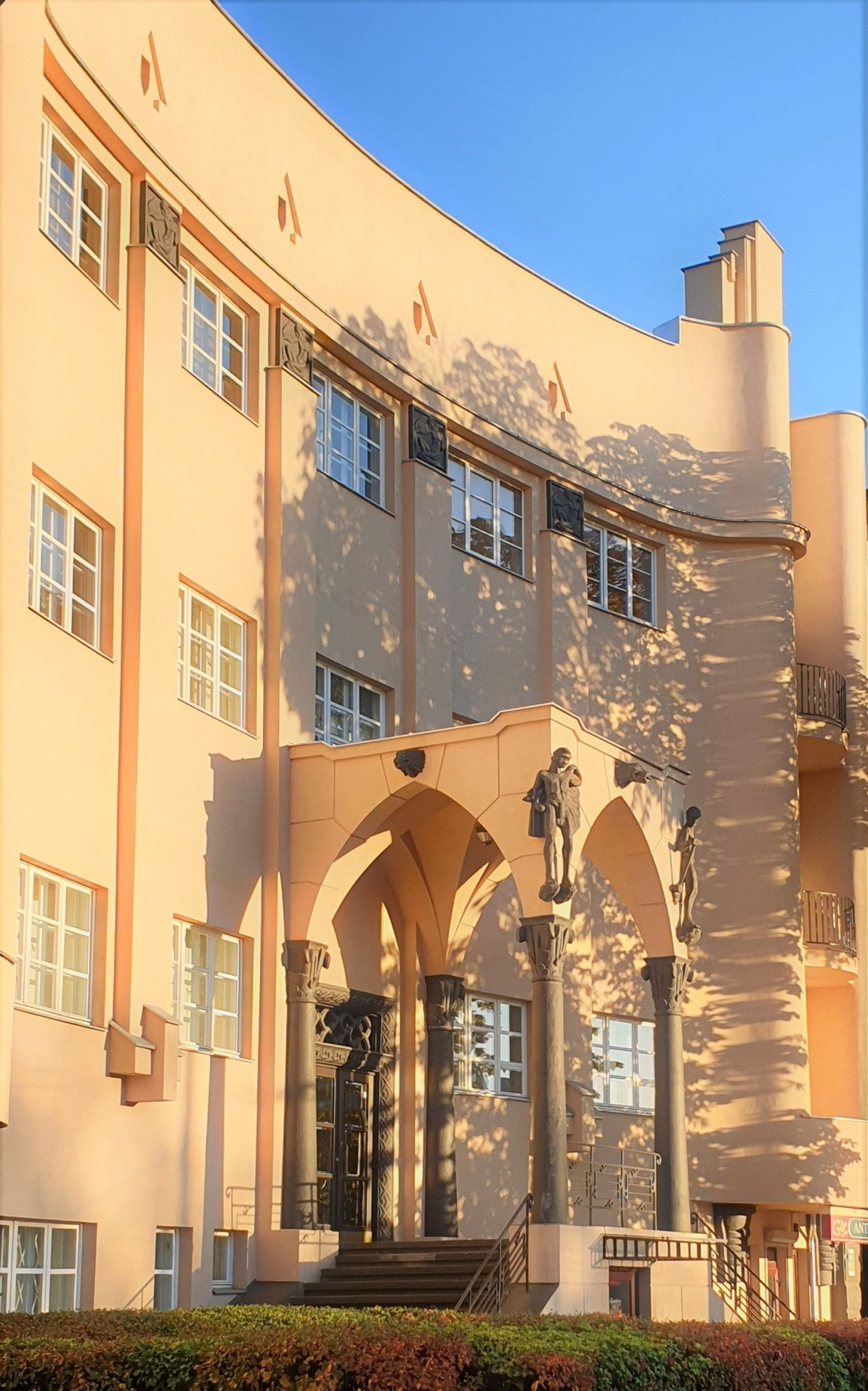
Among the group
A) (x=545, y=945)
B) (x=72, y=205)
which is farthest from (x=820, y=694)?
(x=72, y=205)

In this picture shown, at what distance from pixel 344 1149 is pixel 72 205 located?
10923 millimetres

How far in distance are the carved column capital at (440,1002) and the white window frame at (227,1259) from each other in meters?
4.42

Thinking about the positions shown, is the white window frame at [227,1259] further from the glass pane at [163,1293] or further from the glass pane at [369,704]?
the glass pane at [369,704]

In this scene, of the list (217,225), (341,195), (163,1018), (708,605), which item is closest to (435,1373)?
(163,1018)

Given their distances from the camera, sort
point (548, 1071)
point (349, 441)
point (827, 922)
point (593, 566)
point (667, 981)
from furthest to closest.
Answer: point (827, 922)
point (593, 566)
point (349, 441)
point (667, 981)
point (548, 1071)

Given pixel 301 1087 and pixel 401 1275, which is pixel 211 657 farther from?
pixel 401 1275

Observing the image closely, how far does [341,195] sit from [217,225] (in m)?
3.09

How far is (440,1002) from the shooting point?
22562 mm

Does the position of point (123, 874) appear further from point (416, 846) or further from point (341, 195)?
point (341, 195)

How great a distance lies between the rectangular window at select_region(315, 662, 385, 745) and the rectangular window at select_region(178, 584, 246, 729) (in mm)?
1515

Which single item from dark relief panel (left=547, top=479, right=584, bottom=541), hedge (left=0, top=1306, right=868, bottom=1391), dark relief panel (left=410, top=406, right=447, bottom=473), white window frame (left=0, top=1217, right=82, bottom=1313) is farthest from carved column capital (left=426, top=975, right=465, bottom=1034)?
hedge (left=0, top=1306, right=868, bottom=1391)

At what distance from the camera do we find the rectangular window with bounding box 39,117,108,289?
17.5 meters

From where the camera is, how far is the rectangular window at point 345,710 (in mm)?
22172

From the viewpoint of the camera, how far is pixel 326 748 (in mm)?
20562
